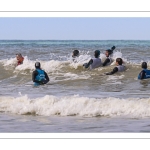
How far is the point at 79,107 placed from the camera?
29.7 ft

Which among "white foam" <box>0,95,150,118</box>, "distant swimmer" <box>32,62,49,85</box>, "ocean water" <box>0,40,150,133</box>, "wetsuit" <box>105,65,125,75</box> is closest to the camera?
"ocean water" <box>0,40,150,133</box>

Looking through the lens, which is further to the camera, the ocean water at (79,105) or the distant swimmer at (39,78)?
the distant swimmer at (39,78)

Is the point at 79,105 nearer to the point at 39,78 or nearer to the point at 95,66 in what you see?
the point at 39,78

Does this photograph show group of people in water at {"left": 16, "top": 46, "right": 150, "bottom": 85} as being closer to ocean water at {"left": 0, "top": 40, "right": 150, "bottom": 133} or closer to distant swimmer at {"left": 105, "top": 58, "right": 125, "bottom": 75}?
distant swimmer at {"left": 105, "top": 58, "right": 125, "bottom": 75}

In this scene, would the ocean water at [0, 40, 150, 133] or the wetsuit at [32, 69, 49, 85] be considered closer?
the ocean water at [0, 40, 150, 133]

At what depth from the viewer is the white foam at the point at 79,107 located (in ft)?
28.7

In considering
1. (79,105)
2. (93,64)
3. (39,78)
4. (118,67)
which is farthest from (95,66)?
(79,105)

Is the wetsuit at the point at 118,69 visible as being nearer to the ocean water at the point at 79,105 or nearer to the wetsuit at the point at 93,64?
the ocean water at the point at 79,105

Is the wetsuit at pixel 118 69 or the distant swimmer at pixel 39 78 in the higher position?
the wetsuit at pixel 118 69

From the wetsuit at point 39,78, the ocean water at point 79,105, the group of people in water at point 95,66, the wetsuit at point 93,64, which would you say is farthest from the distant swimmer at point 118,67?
the wetsuit at point 39,78

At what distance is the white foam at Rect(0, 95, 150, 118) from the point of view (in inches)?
344

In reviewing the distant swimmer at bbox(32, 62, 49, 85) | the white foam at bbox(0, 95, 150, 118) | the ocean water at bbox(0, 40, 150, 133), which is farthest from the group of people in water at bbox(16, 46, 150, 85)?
the white foam at bbox(0, 95, 150, 118)
